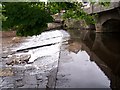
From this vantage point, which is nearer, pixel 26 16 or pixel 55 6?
pixel 26 16

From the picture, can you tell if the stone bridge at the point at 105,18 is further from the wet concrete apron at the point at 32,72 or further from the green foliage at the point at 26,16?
the green foliage at the point at 26,16

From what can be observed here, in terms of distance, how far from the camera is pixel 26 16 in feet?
21.2

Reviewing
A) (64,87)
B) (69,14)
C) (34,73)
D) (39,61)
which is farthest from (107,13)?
(69,14)

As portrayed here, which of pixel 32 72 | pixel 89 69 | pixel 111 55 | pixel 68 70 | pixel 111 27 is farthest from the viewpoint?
pixel 111 27

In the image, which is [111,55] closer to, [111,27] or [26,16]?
[111,27]

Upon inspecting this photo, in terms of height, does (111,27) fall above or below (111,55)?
above

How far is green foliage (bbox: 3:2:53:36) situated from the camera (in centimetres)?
645

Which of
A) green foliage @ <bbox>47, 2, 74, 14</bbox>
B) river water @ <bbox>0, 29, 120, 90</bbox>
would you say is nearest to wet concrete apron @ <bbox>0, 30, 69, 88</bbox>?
river water @ <bbox>0, 29, 120, 90</bbox>

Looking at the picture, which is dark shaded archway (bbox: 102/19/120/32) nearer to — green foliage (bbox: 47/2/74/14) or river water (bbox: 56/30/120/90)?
river water (bbox: 56/30/120/90)

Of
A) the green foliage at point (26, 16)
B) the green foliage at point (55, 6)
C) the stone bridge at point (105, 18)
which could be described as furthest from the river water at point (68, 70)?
the green foliage at point (26, 16)

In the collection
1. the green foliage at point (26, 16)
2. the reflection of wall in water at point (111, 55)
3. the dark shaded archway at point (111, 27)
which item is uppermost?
the green foliage at point (26, 16)

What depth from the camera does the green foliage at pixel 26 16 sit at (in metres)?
6.45

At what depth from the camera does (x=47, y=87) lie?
512 inches

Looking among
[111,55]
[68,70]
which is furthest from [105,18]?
[68,70]
